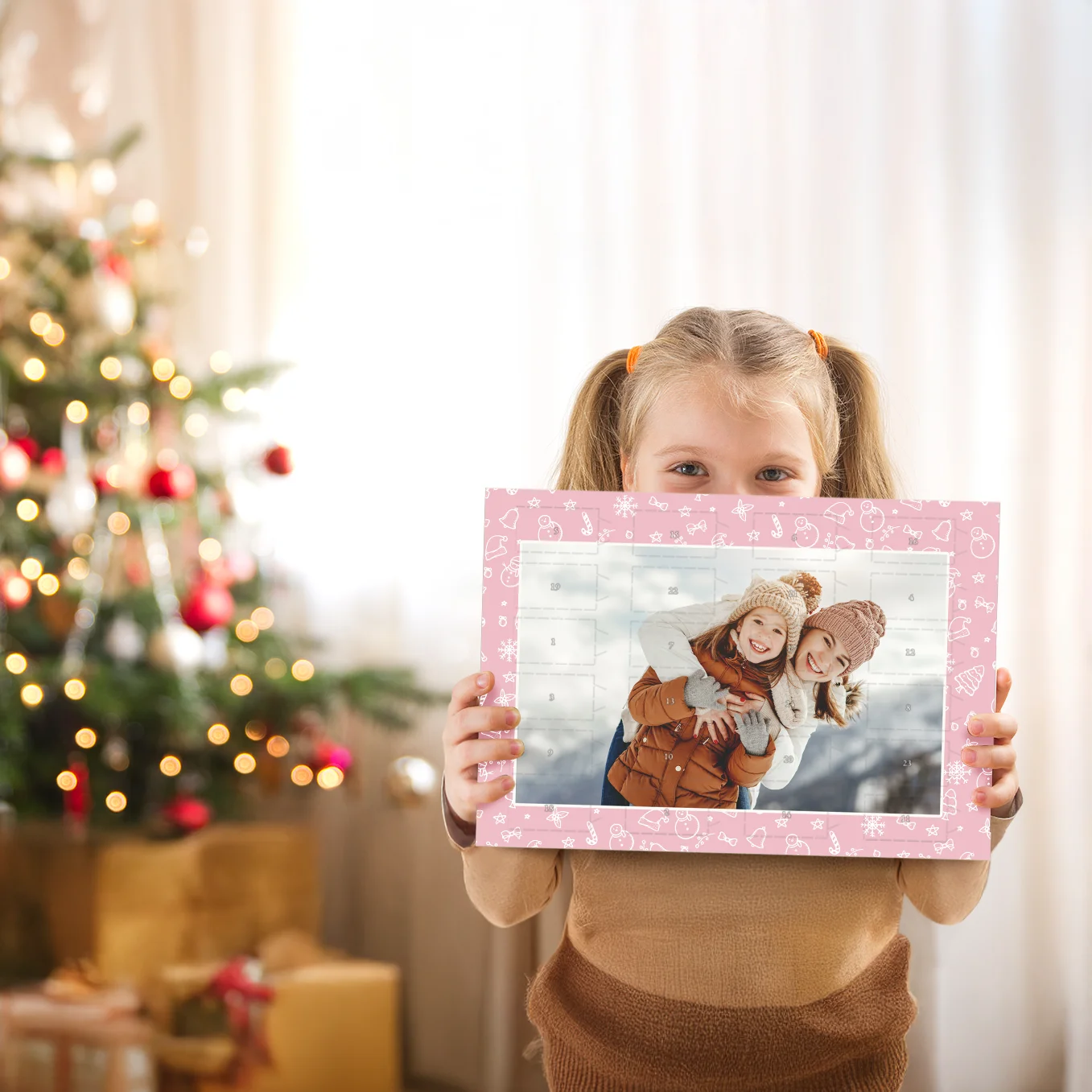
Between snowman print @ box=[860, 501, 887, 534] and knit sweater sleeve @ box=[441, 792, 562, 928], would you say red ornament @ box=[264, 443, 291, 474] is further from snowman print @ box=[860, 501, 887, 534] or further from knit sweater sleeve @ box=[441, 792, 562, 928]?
snowman print @ box=[860, 501, 887, 534]

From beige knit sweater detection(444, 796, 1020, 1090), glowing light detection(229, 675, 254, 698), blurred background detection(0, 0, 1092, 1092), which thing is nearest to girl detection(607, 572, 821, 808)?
beige knit sweater detection(444, 796, 1020, 1090)

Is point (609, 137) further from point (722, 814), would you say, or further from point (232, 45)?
point (722, 814)

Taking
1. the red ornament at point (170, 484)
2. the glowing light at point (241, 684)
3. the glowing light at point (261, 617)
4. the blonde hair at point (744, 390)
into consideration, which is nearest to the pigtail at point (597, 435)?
the blonde hair at point (744, 390)

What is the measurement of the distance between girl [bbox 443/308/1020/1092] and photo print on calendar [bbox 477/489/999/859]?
0.12 ft

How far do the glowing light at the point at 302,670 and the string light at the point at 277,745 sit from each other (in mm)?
112

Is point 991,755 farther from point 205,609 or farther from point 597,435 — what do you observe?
point 205,609

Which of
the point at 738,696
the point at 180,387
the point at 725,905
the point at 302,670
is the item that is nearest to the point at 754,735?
the point at 738,696

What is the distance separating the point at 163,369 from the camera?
179 cm

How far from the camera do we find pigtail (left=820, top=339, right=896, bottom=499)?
1.04 m

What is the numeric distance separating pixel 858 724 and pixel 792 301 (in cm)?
107

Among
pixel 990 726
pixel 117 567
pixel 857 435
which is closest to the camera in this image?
pixel 990 726

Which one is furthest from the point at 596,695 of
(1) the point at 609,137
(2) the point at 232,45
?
(2) the point at 232,45

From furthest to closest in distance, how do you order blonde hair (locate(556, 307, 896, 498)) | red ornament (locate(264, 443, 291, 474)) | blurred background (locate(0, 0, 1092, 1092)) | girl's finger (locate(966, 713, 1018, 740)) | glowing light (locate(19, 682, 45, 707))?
red ornament (locate(264, 443, 291, 474)) → blurred background (locate(0, 0, 1092, 1092)) → glowing light (locate(19, 682, 45, 707)) → blonde hair (locate(556, 307, 896, 498)) → girl's finger (locate(966, 713, 1018, 740))

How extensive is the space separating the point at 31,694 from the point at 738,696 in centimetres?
114
